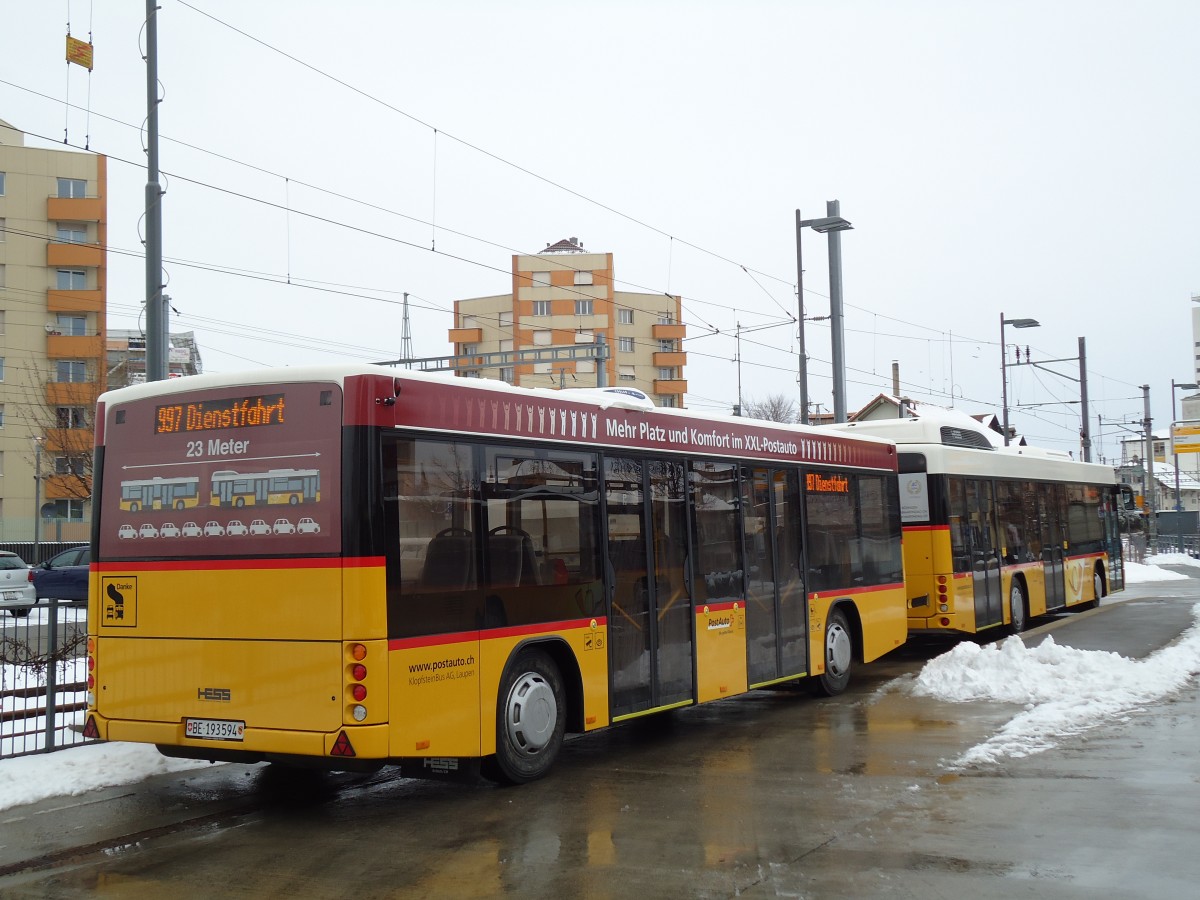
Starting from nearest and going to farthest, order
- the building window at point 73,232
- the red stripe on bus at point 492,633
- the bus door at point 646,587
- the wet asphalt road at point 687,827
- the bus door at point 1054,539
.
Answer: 1. the wet asphalt road at point 687,827
2. the red stripe on bus at point 492,633
3. the bus door at point 646,587
4. the bus door at point 1054,539
5. the building window at point 73,232

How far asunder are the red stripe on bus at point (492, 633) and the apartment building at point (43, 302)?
52054 mm

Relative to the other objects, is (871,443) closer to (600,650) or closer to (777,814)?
(600,650)

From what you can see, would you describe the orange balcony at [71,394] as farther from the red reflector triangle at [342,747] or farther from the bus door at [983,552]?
the red reflector triangle at [342,747]

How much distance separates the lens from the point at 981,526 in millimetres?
18250

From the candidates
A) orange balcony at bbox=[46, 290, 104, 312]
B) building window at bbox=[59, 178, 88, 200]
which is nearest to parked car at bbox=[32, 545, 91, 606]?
orange balcony at bbox=[46, 290, 104, 312]

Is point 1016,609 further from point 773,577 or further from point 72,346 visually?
point 72,346

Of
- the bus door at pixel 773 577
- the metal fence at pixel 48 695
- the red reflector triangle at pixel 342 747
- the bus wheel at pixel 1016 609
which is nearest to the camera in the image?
the red reflector triangle at pixel 342 747

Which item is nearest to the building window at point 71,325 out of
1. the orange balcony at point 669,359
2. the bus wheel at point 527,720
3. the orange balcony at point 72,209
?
the orange balcony at point 72,209

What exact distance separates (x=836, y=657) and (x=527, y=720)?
5.70m

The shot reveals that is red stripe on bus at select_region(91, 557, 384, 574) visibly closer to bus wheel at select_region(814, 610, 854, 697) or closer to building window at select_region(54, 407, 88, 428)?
bus wheel at select_region(814, 610, 854, 697)

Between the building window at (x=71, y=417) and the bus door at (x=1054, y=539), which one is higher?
the building window at (x=71, y=417)

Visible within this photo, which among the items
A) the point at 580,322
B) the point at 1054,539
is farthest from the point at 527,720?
the point at 580,322

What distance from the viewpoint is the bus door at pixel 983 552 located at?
17.9 m

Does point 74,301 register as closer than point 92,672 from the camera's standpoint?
No
